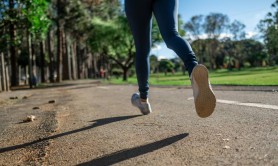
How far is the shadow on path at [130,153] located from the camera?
221 centimetres

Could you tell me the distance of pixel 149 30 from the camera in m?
3.90

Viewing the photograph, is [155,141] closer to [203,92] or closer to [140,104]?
Result: [203,92]

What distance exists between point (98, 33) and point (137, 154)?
3745 centimetres

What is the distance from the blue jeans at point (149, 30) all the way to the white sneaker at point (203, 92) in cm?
16

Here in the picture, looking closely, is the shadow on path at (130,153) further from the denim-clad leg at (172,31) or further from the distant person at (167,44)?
the denim-clad leg at (172,31)

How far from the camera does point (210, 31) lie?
293 ft

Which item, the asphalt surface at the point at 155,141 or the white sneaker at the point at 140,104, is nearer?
the asphalt surface at the point at 155,141

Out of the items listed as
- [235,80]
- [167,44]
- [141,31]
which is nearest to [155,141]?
[167,44]

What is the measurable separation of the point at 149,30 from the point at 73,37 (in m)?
53.9

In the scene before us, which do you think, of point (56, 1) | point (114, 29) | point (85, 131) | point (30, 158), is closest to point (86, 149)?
point (30, 158)

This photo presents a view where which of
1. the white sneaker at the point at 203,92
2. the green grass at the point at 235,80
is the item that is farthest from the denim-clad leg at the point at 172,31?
the green grass at the point at 235,80

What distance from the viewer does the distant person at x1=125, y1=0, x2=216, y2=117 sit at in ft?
9.30

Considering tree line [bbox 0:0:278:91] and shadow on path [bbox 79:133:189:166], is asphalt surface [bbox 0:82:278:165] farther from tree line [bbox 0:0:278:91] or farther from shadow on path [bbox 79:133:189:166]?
tree line [bbox 0:0:278:91]

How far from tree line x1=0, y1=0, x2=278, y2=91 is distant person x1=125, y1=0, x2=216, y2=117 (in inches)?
484
